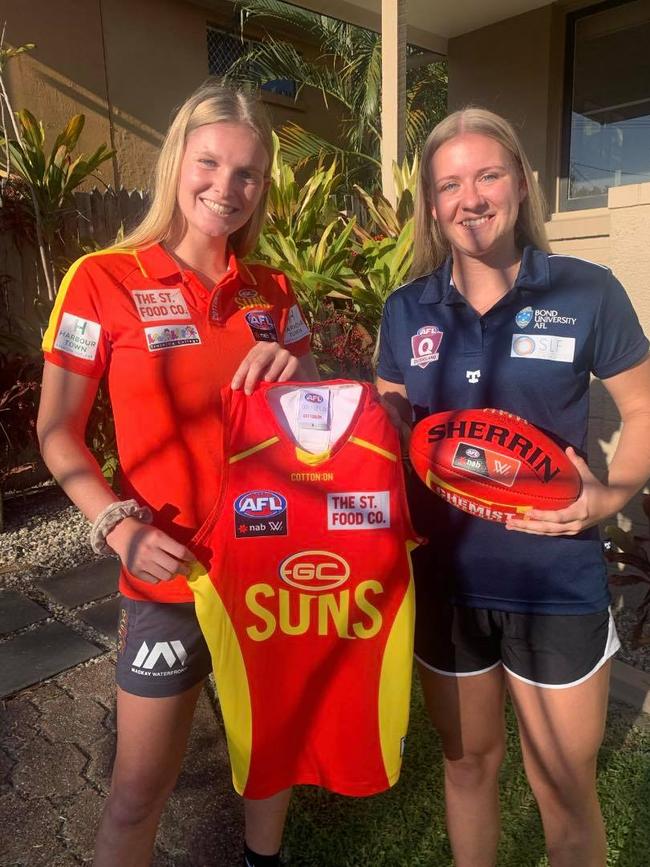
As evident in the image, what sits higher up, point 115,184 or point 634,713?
point 115,184

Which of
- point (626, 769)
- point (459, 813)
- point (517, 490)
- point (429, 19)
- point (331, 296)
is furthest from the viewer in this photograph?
point (429, 19)

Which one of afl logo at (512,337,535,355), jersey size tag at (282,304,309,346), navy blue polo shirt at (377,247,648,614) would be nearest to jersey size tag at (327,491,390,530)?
navy blue polo shirt at (377,247,648,614)

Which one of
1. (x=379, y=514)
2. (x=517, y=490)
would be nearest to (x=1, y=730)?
(x=379, y=514)

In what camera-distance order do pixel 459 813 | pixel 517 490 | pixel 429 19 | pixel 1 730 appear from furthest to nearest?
pixel 429 19
pixel 1 730
pixel 459 813
pixel 517 490

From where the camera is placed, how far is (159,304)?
5.25 ft

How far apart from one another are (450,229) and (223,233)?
0.55 metres

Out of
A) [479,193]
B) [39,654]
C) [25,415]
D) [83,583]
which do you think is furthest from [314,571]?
[25,415]

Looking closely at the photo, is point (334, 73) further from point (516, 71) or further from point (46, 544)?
point (46, 544)

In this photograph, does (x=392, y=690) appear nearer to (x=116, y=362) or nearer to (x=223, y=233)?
(x=116, y=362)

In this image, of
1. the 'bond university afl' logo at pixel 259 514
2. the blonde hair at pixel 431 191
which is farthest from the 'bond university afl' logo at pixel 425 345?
the 'bond university afl' logo at pixel 259 514

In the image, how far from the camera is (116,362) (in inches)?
62.2

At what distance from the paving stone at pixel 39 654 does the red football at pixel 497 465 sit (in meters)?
2.43

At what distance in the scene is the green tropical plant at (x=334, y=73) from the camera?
10.6m

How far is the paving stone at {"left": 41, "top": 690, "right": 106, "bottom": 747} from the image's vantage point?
110 inches
